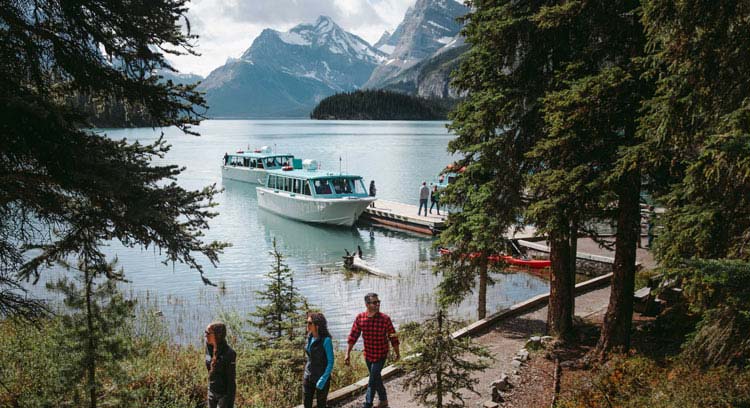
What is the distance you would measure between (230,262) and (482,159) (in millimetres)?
16835

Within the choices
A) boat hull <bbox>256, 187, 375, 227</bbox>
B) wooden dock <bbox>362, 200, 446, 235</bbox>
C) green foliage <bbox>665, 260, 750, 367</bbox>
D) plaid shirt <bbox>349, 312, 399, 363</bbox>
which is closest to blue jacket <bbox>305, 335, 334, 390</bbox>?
plaid shirt <bbox>349, 312, 399, 363</bbox>

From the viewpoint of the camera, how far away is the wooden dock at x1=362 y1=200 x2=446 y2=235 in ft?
94.5

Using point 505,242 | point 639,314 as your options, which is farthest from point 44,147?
point 639,314

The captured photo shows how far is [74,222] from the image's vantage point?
6.13 m

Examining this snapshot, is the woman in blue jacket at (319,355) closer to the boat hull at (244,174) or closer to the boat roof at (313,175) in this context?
the boat roof at (313,175)

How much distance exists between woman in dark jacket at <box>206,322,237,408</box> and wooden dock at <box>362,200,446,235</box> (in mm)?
21398

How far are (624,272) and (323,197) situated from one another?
23894 millimetres

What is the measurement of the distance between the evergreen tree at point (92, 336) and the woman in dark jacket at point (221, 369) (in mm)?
1358

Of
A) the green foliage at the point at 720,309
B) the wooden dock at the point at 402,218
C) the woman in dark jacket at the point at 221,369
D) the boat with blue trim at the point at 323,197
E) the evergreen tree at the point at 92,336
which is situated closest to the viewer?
the green foliage at the point at 720,309

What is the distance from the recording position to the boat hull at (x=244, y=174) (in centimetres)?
5016

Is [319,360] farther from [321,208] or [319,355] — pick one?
[321,208]

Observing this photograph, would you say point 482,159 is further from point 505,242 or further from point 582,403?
point 582,403

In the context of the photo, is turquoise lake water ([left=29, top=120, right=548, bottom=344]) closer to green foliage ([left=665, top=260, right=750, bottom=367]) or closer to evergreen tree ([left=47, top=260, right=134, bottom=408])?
evergreen tree ([left=47, top=260, right=134, bottom=408])

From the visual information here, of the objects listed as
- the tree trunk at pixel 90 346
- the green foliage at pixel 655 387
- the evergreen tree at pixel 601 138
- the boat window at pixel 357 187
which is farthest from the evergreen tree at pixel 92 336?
the boat window at pixel 357 187
